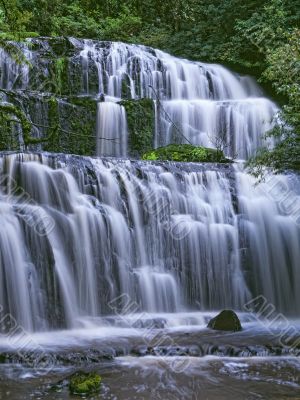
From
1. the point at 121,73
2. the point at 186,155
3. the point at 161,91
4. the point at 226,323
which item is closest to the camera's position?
the point at 226,323

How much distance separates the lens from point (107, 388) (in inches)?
220

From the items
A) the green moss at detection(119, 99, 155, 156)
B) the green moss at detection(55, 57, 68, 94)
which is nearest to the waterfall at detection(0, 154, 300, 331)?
the green moss at detection(119, 99, 155, 156)

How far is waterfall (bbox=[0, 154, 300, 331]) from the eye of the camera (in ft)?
27.9

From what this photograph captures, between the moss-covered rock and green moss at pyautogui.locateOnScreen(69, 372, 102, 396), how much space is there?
787 centimetres

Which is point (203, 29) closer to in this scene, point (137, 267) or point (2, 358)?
point (137, 267)

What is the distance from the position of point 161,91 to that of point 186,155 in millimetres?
4917

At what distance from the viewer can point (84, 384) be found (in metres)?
5.41

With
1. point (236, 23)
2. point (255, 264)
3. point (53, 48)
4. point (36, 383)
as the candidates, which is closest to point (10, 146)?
point (53, 48)

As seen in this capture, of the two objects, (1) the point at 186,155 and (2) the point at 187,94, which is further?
(2) the point at 187,94

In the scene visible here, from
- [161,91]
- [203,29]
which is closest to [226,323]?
[161,91]

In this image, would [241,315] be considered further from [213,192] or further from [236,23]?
[236,23]

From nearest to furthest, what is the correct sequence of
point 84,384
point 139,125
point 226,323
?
point 84,384, point 226,323, point 139,125

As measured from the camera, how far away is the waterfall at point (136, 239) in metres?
8.51

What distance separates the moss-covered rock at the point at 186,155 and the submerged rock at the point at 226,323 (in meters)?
5.46
